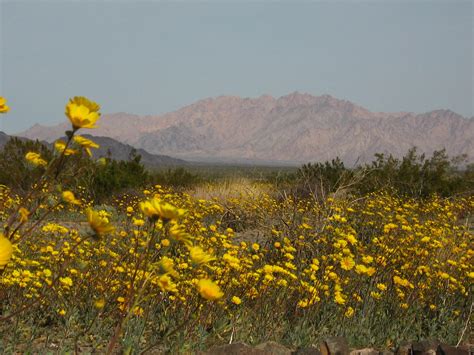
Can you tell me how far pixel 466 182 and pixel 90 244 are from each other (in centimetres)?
1562

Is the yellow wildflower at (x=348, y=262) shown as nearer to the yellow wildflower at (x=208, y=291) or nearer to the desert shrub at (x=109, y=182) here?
the yellow wildflower at (x=208, y=291)

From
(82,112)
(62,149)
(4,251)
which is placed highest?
(82,112)

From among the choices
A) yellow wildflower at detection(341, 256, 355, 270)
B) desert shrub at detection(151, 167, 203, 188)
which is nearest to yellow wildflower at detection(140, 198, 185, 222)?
yellow wildflower at detection(341, 256, 355, 270)

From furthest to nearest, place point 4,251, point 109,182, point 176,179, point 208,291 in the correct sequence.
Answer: point 176,179 → point 109,182 → point 208,291 → point 4,251

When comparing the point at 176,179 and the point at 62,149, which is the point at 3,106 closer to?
the point at 62,149

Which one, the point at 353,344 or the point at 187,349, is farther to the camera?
the point at 353,344

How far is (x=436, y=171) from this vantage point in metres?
16.1

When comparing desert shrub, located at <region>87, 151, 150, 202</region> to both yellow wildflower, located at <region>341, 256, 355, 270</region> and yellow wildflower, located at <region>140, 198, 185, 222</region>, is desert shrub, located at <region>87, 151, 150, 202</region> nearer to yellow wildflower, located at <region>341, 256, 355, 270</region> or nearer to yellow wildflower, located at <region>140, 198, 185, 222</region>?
yellow wildflower, located at <region>341, 256, 355, 270</region>

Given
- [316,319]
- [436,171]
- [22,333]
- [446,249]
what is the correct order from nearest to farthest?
[22,333]
[316,319]
[446,249]
[436,171]

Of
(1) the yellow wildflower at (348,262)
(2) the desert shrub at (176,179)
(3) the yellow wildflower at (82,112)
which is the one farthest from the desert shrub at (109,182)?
(3) the yellow wildflower at (82,112)

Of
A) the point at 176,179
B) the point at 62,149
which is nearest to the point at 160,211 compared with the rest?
the point at 62,149

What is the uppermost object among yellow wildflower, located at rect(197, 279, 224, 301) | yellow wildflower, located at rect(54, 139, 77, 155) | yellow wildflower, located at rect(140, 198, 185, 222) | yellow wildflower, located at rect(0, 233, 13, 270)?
yellow wildflower, located at rect(54, 139, 77, 155)

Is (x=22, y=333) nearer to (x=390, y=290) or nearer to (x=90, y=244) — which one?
(x=90, y=244)

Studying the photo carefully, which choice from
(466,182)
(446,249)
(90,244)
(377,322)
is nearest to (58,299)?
(90,244)
